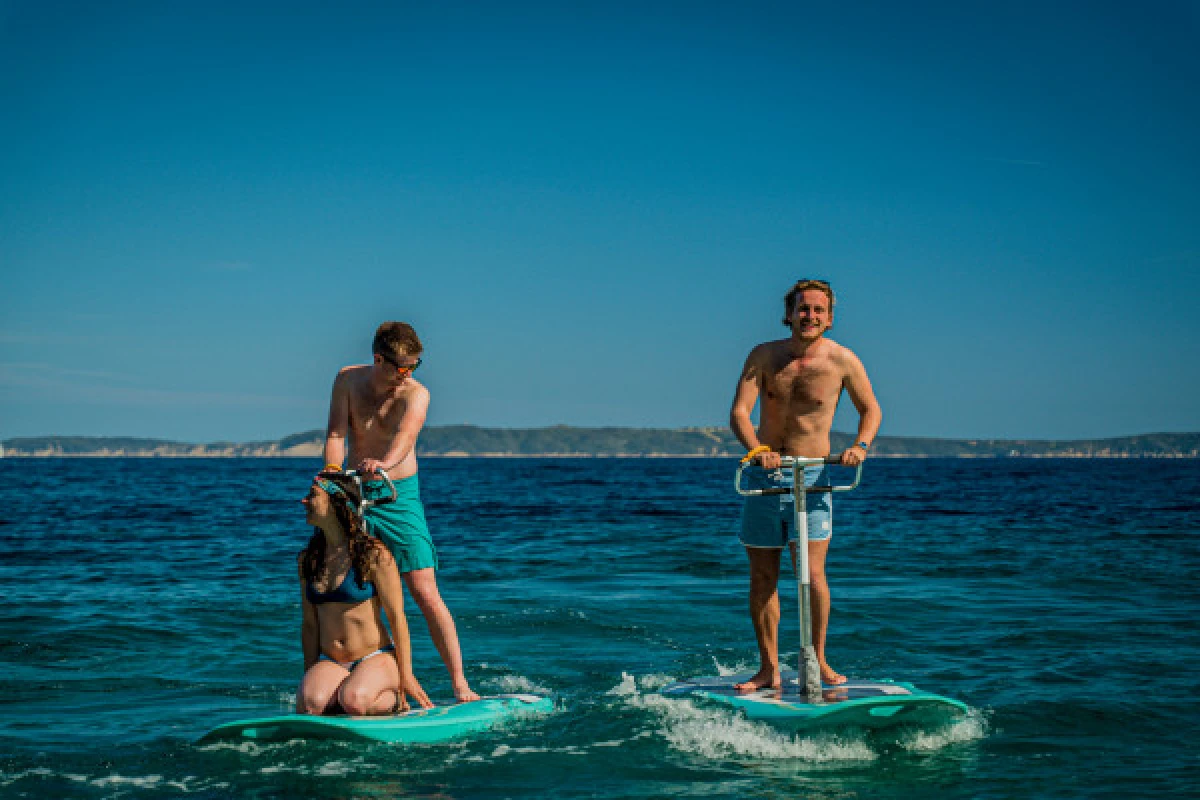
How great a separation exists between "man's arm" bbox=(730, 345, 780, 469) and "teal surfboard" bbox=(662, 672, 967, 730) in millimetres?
1697

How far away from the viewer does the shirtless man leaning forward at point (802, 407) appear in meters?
7.54

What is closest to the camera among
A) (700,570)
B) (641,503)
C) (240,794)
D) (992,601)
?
(240,794)

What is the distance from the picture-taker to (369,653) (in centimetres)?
714

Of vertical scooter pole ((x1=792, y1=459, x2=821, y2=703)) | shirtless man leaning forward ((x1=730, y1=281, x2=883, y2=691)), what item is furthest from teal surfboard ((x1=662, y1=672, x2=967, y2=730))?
shirtless man leaning forward ((x1=730, y1=281, x2=883, y2=691))

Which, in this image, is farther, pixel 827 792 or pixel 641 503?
pixel 641 503

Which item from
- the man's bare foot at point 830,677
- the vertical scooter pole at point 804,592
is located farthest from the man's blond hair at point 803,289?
the man's bare foot at point 830,677

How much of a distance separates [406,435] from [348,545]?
0.77 metres

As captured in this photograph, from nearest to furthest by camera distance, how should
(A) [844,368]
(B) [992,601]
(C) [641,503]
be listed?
1. (A) [844,368]
2. (B) [992,601]
3. (C) [641,503]

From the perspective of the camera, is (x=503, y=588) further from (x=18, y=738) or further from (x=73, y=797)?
(x=73, y=797)

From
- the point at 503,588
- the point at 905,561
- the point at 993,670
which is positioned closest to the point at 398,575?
the point at 993,670

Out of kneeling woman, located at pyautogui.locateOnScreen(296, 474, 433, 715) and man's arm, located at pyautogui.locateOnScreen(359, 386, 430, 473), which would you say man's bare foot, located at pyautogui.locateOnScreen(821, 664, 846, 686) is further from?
man's arm, located at pyautogui.locateOnScreen(359, 386, 430, 473)

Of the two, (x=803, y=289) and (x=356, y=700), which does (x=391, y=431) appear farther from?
(x=803, y=289)

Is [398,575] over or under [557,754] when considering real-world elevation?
over

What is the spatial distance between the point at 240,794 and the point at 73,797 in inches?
38.2
